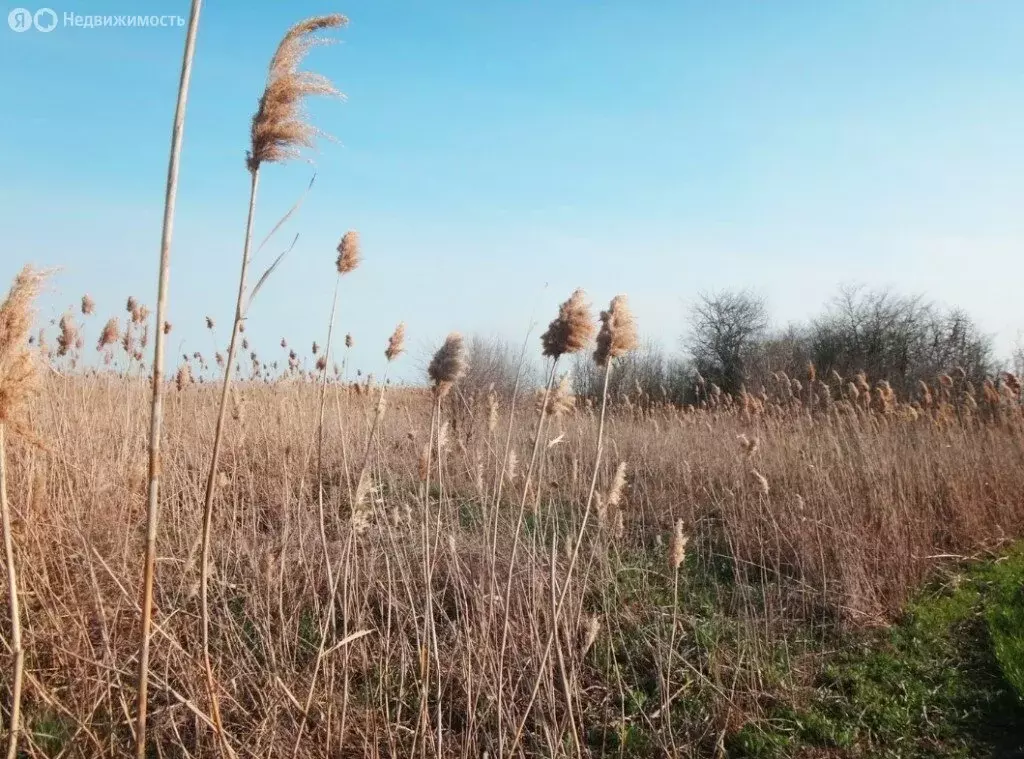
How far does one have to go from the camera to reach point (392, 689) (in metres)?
3.33

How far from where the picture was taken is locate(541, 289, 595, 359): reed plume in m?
2.22

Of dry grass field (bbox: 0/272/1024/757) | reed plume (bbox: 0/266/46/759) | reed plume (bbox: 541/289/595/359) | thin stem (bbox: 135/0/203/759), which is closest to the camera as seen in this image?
thin stem (bbox: 135/0/203/759)

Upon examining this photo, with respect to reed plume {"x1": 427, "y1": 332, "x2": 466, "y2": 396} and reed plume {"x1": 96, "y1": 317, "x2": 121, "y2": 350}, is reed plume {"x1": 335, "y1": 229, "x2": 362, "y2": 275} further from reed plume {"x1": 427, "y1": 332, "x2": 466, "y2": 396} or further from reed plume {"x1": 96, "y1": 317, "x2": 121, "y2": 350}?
reed plume {"x1": 96, "y1": 317, "x2": 121, "y2": 350}

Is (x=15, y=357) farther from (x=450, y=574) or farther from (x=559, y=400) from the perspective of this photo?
(x=450, y=574)

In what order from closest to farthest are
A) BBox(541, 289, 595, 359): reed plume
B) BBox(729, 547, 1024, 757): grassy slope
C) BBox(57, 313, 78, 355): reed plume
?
BBox(541, 289, 595, 359): reed plume < BBox(729, 547, 1024, 757): grassy slope < BBox(57, 313, 78, 355): reed plume

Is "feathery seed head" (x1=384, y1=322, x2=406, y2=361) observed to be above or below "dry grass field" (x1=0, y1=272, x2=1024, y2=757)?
above

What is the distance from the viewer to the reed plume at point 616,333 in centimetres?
224

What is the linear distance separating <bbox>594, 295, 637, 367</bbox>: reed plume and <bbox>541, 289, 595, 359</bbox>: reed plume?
56 mm

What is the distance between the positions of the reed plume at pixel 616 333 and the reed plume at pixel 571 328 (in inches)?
2.2

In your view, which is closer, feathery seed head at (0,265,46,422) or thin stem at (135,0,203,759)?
thin stem at (135,0,203,759)

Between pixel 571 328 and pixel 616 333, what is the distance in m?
0.14

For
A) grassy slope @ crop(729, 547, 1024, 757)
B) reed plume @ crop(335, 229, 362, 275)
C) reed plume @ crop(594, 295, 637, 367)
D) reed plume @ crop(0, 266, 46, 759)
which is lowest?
grassy slope @ crop(729, 547, 1024, 757)

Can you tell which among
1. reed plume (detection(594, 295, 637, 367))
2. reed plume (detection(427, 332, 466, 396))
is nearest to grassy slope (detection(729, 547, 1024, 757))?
reed plume (detection(594, 295, 637, 367))

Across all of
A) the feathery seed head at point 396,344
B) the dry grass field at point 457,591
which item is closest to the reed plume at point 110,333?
the dry grass field at point 457,591
